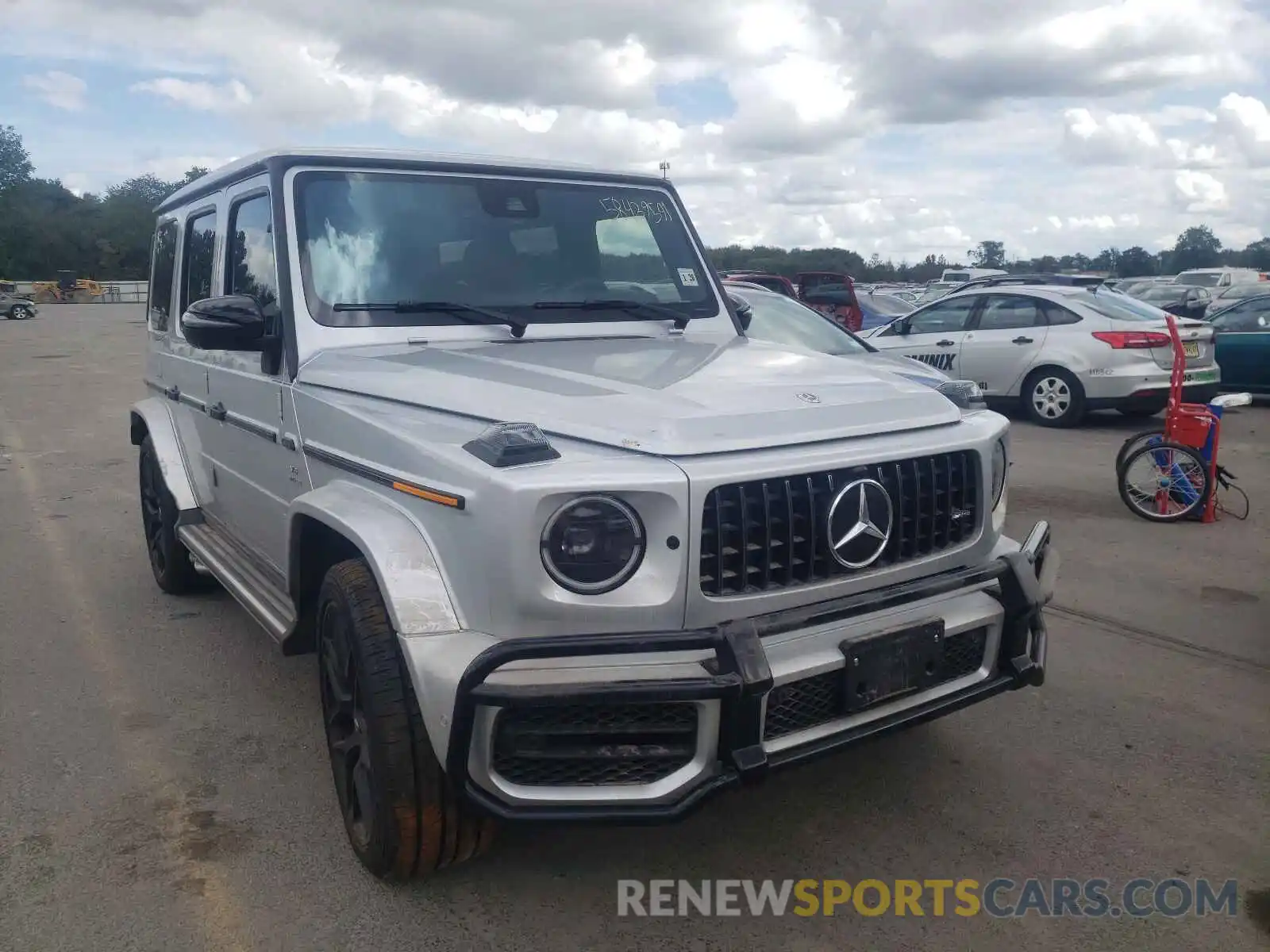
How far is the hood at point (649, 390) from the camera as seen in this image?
8.89ft

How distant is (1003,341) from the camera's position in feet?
39.3

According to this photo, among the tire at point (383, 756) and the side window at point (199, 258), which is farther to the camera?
the side window at point (199, 258)

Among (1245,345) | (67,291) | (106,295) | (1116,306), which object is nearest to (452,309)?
(1116,306)

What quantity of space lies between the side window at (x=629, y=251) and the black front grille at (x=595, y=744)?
7.08 ft

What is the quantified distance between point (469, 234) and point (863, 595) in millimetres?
2028

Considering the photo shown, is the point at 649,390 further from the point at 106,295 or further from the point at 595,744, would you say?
the point at 106,295

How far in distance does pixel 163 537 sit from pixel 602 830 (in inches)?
135

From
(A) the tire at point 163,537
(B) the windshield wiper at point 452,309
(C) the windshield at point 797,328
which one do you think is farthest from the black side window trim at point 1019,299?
(B) the windshield wiper at point 452,309

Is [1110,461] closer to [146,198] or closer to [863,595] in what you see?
[863,595]

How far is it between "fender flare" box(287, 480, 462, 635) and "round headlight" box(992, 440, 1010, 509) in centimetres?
167

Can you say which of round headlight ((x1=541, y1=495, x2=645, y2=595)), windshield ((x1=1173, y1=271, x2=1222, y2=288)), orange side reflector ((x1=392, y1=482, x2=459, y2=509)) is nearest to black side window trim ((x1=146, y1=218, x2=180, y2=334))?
orange side reflector ((x1=392, y1=482, x2=459, y2=509))

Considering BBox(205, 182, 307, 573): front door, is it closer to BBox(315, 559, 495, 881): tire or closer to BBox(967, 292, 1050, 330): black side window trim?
BBox(315, 559, 495, 881): tire

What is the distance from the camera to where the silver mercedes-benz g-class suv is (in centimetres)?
248

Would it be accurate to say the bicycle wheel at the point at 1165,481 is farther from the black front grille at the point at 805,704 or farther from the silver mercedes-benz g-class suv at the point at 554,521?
Result: the black front grille at the point at 805,704
